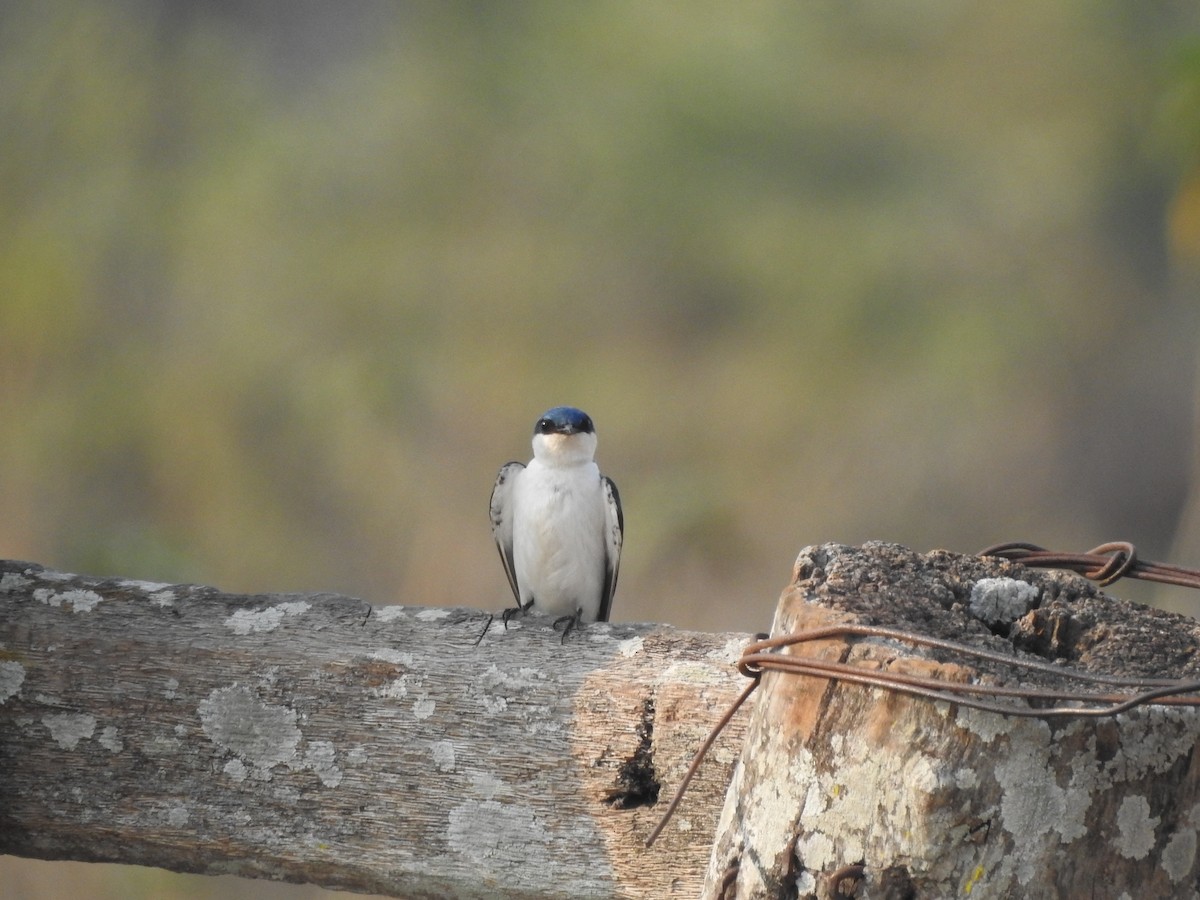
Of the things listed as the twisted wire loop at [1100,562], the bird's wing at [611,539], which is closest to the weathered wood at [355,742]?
the twisted wire loop at [1100,562]

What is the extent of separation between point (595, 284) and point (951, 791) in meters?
8.47

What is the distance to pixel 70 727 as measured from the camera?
2.09 meters

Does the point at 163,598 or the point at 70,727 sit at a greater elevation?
the point at 163,598

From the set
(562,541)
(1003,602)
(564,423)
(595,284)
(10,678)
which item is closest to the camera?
(1003,602)

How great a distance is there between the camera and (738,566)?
8039 mm

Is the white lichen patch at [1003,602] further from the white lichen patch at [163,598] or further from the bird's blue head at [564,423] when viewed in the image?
the bird's blue head at [564,423]

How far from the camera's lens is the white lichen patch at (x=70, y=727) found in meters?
2.08

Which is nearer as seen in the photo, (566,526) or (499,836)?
(499,836)

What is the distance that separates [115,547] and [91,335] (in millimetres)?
2010

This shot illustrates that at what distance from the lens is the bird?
12.6ft

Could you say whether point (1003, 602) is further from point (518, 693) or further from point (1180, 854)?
point (518, 693)

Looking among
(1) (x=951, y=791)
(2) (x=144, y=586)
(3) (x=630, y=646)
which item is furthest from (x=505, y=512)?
(1) (x=951, y=791)

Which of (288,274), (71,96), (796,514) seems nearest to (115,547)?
(288,274)

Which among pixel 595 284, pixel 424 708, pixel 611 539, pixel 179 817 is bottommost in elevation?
pixel 179 817
